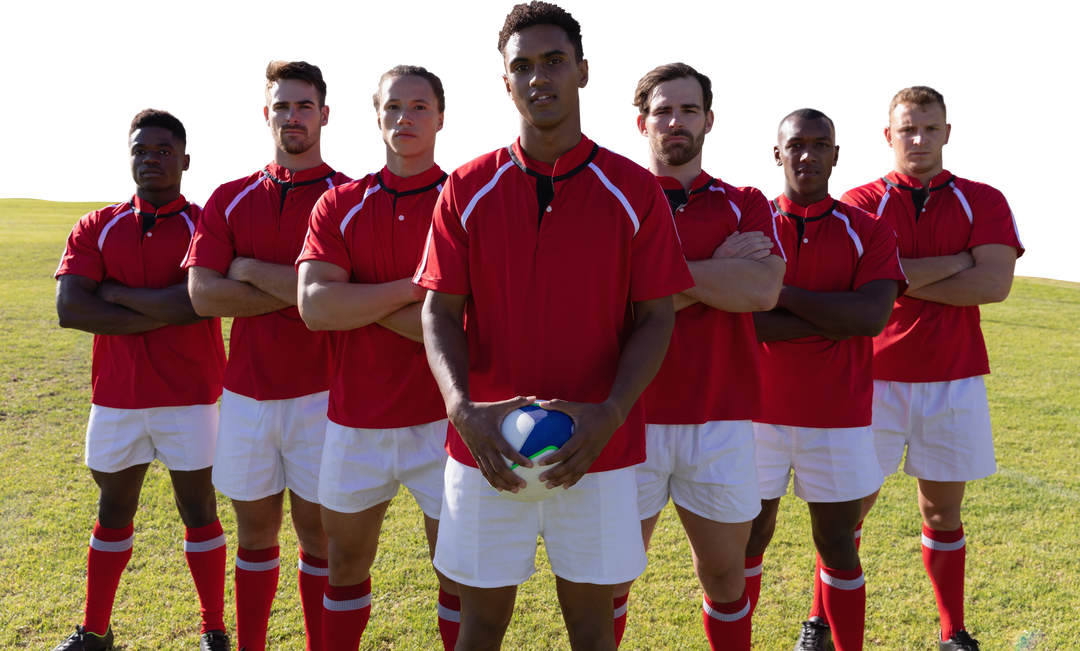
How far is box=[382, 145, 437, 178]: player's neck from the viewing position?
342 cm

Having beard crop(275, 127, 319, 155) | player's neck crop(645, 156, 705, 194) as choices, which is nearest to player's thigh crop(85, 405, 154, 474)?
beard crop(275, 127, 319, 155)

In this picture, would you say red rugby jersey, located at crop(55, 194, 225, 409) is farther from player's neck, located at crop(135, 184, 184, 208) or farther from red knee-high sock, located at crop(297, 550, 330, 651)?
red knee-high sock, located at crop(297, 550, 330, 651)

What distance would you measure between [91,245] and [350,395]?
1.82 meters

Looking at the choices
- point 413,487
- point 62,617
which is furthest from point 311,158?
point 62,617

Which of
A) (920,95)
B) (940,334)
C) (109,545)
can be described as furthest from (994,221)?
(109,545)

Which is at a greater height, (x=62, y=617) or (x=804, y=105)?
(x=804, y=105)

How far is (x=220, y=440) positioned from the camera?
370 cm

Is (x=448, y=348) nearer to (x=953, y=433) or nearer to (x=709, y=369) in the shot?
(x=709, y=369)

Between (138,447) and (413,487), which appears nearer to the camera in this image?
(413,487)

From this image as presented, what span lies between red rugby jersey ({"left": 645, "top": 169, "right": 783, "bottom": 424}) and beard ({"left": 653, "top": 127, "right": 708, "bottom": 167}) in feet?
0.56

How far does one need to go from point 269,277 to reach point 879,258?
287 centimetres

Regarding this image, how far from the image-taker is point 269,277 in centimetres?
351

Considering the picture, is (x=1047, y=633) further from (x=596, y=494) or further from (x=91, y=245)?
(x=91, y=245)

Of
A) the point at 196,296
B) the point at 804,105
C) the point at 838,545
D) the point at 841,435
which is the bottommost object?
the point at 838,545
